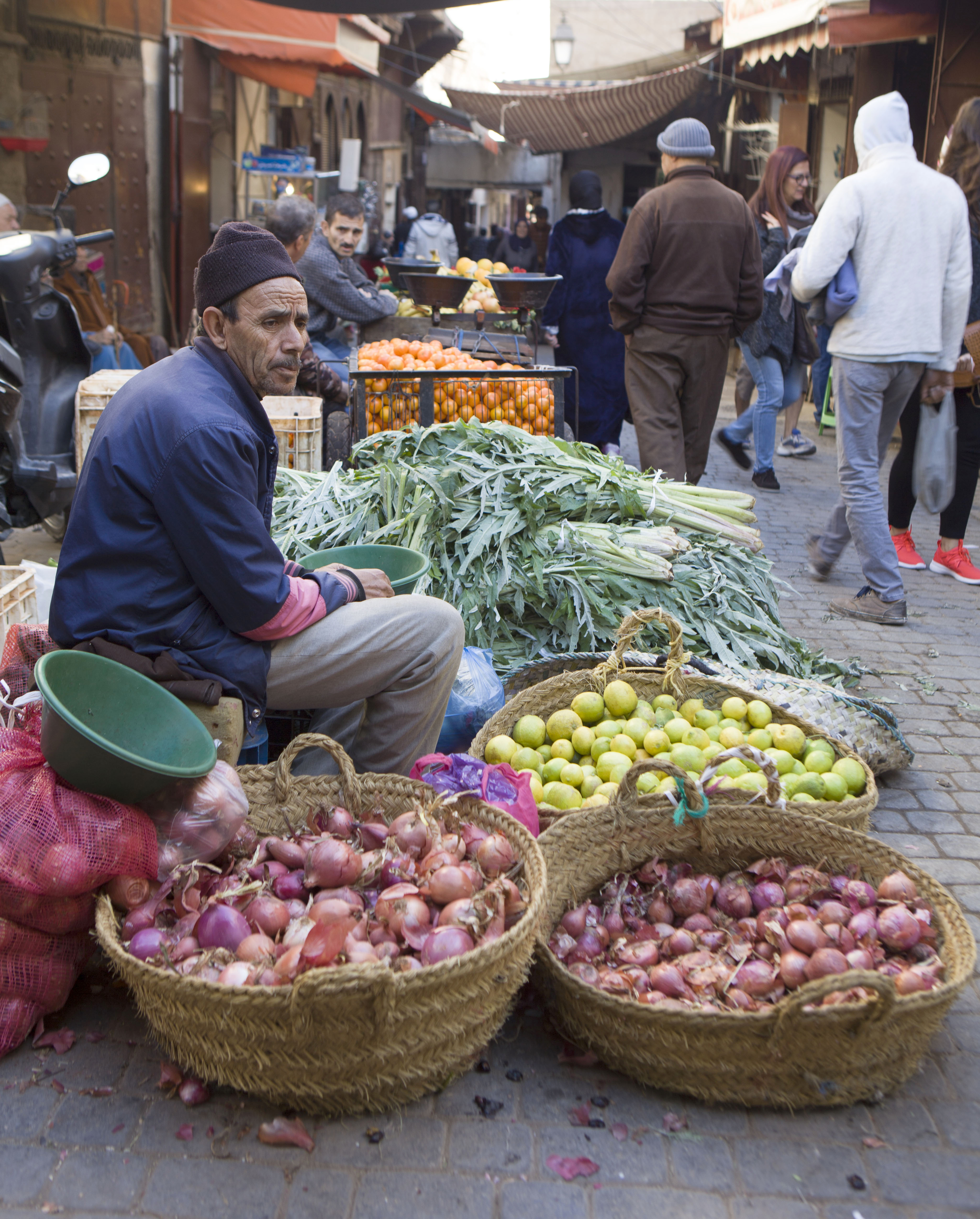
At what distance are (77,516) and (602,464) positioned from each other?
2.69m

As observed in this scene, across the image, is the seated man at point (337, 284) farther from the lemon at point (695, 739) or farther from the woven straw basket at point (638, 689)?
the lemon at point (695, 739)

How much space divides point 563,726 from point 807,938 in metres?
1.16

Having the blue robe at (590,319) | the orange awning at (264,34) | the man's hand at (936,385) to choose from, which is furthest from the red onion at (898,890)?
the orange awning at (264,34)

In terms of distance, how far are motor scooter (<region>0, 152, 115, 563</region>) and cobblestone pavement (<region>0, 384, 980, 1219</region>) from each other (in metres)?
3.33

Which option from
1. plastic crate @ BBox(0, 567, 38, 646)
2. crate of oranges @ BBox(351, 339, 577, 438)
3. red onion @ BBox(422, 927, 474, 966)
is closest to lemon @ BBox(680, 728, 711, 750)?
red onion @ BBox(422, 927, 474, 966)

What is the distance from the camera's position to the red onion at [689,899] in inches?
107

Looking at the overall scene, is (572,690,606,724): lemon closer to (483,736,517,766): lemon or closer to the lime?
the lime

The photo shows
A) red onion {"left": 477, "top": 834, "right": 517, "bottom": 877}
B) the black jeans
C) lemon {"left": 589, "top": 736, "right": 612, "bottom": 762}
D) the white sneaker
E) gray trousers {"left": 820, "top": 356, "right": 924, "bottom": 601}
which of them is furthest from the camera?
the white sneaker

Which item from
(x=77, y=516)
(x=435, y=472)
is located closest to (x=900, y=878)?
(x=77, y=516)

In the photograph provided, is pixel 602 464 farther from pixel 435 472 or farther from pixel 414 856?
pixel 414 856

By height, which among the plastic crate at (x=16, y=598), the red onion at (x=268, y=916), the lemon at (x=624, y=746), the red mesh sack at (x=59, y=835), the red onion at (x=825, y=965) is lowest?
the red onion at (x=825, y=965)

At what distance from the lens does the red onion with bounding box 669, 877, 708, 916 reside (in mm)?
2707

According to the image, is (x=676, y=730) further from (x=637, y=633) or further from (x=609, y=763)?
(x=637, y=633)

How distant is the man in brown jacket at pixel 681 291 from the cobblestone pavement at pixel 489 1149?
177 inches
